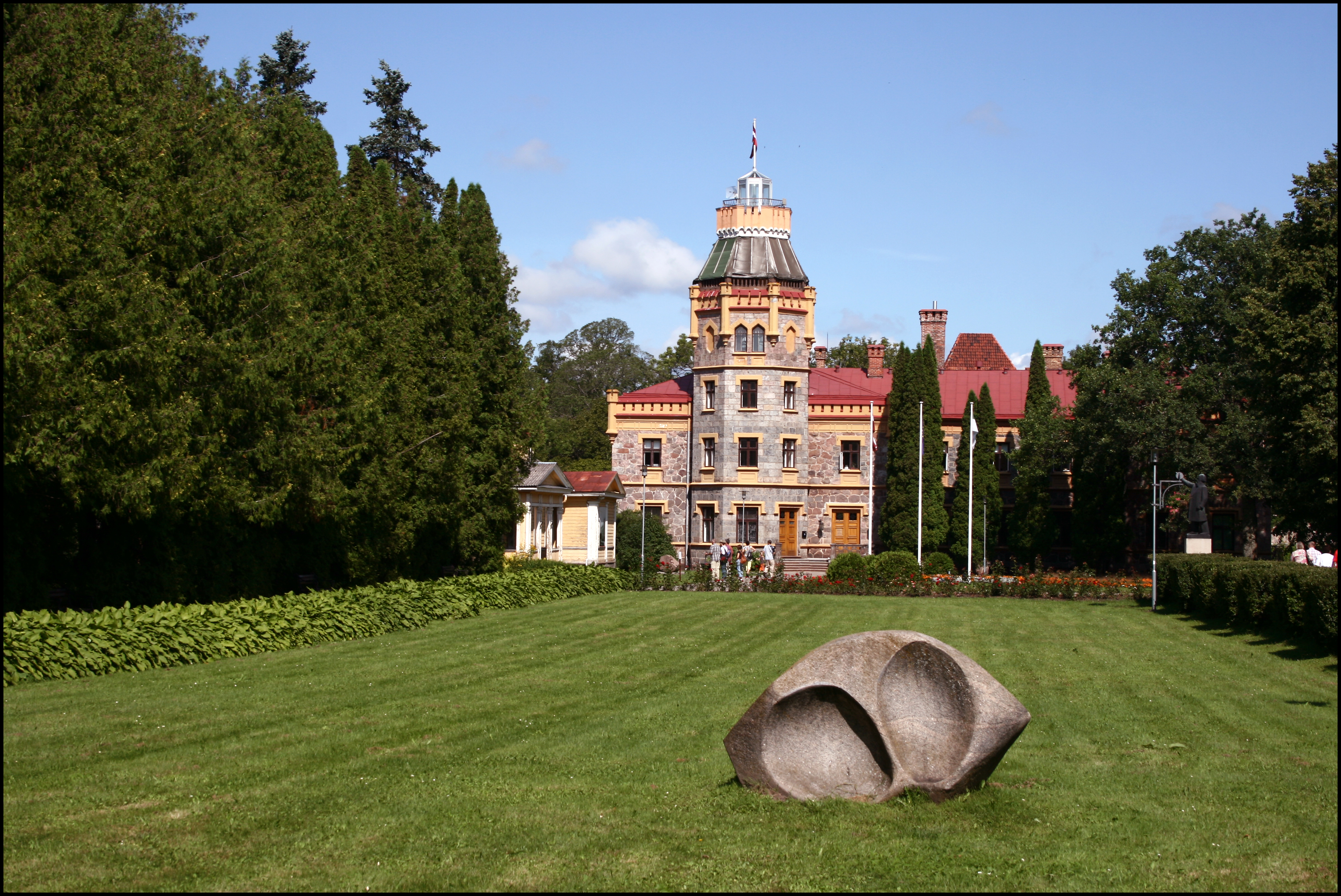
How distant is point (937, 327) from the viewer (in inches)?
2584

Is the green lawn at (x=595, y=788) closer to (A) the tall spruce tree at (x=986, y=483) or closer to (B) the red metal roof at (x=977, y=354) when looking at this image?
(A) the tall spruce tree at (x=986, y=483)

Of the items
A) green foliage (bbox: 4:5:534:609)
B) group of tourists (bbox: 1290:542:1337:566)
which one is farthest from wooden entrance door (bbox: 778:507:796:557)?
group of tourists (bbox: 1290:542:1337:566)

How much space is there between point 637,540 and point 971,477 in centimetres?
1386

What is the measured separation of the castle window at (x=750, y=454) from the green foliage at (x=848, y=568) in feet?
55.5

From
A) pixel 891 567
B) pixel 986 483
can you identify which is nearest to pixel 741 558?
pixel 891 567

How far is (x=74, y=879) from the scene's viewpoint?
22.5 feet

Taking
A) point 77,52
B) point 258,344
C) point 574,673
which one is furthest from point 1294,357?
point 77,52

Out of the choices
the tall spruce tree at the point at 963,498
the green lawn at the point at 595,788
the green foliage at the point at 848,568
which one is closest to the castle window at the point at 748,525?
the tall spruce tree at the point at 963,498

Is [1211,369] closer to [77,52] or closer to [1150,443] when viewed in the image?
[1150,443]

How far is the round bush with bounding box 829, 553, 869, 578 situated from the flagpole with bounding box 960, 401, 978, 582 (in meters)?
4.69

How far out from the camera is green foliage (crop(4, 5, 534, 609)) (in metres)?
15.5

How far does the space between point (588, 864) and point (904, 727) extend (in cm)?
264

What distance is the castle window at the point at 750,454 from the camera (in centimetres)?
5528

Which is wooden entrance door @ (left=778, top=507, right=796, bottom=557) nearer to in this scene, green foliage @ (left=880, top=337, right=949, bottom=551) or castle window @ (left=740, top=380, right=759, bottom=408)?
green foliage @ (left=880, top=337, right=949, bottom=551)
